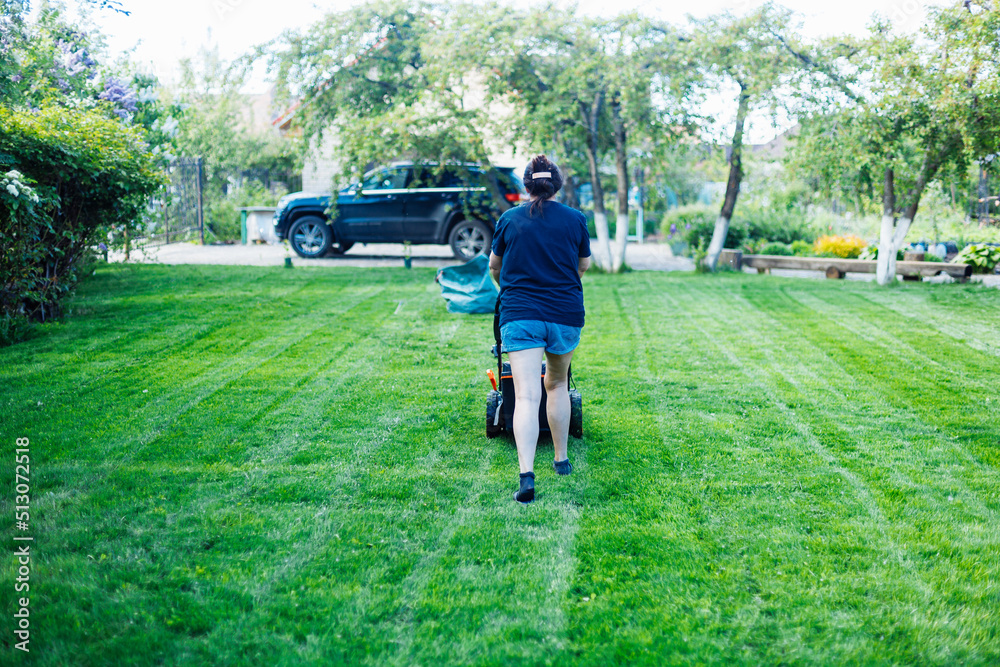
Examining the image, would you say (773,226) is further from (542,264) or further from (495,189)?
(542,264)

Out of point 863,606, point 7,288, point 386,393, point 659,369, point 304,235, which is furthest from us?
point 304,235

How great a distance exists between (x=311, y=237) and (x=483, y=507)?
12206mm

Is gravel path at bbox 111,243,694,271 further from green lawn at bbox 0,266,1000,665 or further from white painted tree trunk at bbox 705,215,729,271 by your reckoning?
green lawn at bbox 0,266,1000,665

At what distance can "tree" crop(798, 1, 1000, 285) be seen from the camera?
9.76 m

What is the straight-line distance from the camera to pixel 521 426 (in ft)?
13.1

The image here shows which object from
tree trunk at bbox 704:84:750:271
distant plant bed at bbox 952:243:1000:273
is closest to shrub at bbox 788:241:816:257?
tree trunk at bbox 704:84:750:271

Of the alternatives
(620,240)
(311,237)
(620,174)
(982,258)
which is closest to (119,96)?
(311,237)

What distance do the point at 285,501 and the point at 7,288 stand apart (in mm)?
5000

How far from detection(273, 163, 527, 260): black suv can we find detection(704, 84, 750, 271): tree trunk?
11.0 ft

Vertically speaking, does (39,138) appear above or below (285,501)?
above

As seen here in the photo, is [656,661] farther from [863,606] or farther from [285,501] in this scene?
[285,501]

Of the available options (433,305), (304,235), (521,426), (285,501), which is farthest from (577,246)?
(304,235)

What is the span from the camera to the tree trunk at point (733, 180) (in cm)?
1248

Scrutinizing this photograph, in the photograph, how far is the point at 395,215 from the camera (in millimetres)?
14820
